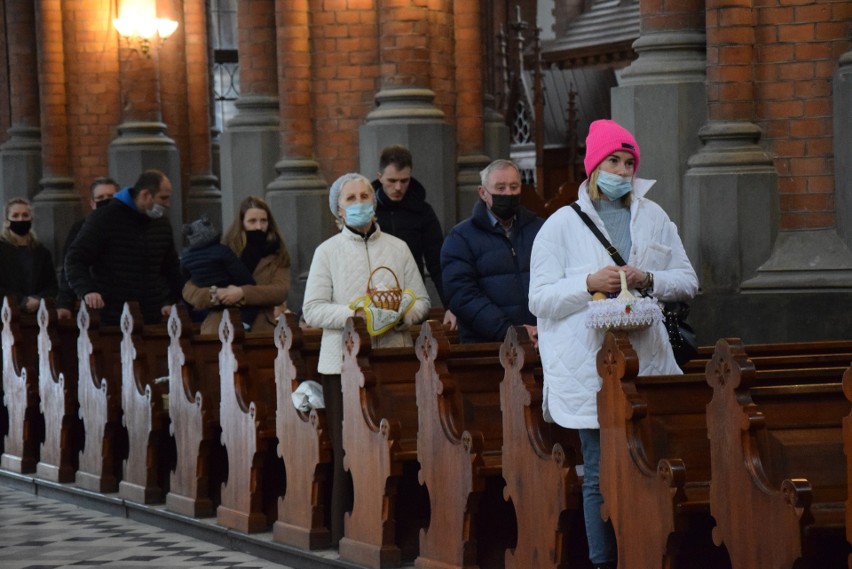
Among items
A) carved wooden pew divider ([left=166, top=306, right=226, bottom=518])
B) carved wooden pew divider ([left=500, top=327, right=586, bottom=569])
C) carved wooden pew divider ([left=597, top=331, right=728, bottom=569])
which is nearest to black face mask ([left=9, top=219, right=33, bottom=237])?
carved wooden pew divider ([left=166, top=306, right=226, bottom=518])

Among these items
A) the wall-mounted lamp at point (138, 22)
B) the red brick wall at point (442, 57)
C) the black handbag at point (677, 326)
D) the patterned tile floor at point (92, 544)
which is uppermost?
the wall-mounted lamp at point (138, 22)

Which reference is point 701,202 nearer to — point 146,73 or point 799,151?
point 799,151

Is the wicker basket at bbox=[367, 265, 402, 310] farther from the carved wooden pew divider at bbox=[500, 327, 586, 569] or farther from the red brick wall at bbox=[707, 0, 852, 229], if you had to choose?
the red brick wall at bbox=[707, 0, 852, 229]

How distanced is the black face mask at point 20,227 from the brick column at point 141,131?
3385 millimetres

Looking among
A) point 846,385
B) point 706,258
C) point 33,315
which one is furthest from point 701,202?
point 33,315

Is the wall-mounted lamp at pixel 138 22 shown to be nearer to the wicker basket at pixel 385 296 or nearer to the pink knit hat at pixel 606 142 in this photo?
the wicker basket at pixel 385 296

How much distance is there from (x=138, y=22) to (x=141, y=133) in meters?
1.03

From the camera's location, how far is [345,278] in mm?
7602

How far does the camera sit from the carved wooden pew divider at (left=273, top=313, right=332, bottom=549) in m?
7.73

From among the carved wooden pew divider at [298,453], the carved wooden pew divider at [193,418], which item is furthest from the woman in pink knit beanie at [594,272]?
the carved wooden pew divider at [193,418]

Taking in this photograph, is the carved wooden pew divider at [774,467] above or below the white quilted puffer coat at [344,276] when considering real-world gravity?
below

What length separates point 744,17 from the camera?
8.71 m

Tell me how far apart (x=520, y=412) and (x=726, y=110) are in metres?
3.16

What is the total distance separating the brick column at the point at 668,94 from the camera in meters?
8.98
